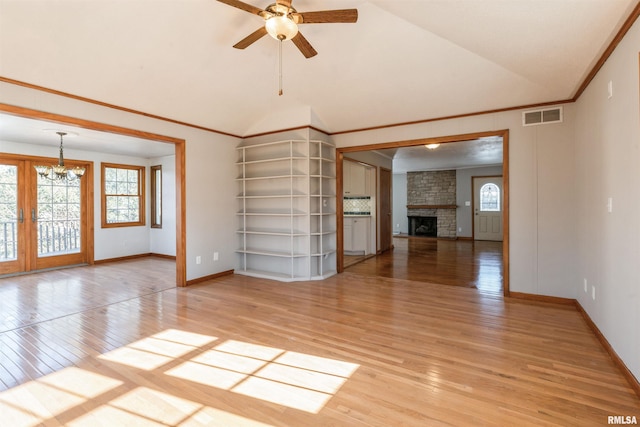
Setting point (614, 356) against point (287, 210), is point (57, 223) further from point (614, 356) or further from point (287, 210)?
point (614, 356)

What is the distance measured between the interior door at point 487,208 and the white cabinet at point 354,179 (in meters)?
5.09

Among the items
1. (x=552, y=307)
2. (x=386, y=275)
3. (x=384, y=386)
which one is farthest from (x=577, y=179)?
(x=384, y=386)

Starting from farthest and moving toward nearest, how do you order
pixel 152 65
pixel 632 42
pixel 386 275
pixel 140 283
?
pixel 386 275, pixel 140 283, pixel 152 65, pixel 632 42

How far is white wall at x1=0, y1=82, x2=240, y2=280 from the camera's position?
4270 millimetres

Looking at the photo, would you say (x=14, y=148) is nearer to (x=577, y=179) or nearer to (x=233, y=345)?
(x=233, y=345)

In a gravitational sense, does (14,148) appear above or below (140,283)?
above

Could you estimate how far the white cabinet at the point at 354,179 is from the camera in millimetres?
7492

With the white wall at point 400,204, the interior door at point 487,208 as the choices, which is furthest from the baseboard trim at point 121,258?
the interior door at point 487,208

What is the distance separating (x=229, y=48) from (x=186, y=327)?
3.03m

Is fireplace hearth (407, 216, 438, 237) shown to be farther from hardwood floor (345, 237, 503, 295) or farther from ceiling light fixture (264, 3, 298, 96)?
ceiling light fixture (264, 3, 298, 96)

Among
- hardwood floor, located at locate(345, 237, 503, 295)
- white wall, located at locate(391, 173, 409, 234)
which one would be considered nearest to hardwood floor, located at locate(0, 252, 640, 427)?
hardwood floor, located at locate(345, 237, 503, 295)

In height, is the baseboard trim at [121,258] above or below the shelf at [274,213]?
below

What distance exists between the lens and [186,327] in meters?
3.08

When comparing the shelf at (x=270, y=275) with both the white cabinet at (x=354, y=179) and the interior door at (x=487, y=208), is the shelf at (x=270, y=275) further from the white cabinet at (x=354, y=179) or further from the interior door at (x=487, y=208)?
the interior door at (x=487, y=208)
